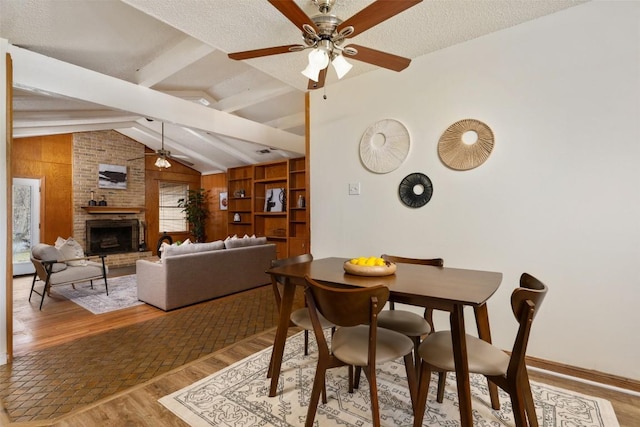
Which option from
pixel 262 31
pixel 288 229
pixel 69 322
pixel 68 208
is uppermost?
pixel 262 31

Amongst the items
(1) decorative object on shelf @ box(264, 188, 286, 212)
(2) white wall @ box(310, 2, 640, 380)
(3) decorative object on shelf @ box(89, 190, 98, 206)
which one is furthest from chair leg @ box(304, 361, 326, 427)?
(3) decorative object on shelf @ box(89, 190, 98, 206)

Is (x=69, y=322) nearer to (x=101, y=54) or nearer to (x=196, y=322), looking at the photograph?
(x=196, y=322)

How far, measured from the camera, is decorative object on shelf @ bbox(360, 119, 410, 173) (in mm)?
2840

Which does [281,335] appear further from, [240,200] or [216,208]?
[216,208]

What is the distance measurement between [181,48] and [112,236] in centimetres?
589

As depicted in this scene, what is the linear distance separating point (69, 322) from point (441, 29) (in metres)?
4.84

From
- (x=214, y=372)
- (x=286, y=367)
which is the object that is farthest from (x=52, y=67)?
(x=286, y=367)

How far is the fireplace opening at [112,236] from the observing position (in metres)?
6.77

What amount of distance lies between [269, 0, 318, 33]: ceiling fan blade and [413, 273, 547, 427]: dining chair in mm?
1705

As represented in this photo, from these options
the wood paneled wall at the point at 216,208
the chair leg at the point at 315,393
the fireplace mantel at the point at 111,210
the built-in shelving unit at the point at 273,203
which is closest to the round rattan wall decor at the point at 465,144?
the chair leg at the point at 315,393

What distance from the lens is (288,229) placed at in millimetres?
6785

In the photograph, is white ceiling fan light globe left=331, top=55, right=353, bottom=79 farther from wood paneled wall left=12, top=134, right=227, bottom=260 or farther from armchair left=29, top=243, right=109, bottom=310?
wood paneled wall left=12, top=134, right=227, bottom=260

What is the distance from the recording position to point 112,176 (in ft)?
23.4

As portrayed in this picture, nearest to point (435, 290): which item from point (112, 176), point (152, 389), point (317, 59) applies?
point (317, 59)
